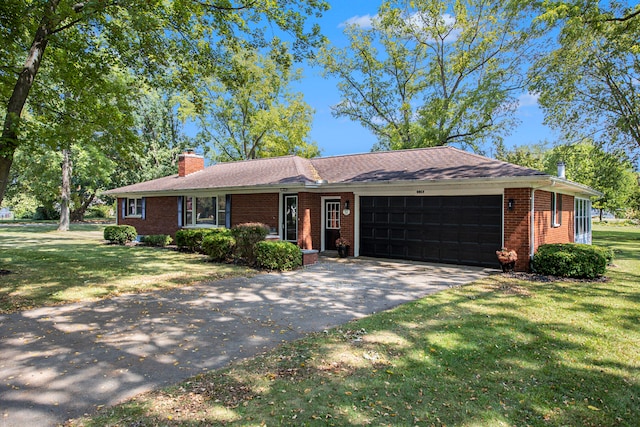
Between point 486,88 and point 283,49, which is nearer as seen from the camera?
point 283,49

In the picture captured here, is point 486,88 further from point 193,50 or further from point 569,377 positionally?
point 569,377

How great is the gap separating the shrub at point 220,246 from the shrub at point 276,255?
4.68 ft

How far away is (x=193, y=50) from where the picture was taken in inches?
420

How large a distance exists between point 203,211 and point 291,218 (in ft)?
17.3

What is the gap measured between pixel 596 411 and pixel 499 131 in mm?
23317

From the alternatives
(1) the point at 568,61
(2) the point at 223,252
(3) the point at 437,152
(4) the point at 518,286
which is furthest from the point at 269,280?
(1) the point at 568,61

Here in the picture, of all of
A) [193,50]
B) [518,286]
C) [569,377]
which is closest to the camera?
[569,377]

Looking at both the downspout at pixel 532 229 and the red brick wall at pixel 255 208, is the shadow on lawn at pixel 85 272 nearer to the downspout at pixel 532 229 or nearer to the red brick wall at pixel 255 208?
the red brick wall at pixel 255 208

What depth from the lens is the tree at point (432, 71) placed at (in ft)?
73.5

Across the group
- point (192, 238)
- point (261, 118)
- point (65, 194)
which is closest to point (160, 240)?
point (192, 238)

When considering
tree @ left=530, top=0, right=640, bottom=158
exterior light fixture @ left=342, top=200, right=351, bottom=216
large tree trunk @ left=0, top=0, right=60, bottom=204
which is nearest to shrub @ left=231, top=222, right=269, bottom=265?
exterior light fixture @ left=342, top=200, right=351, bottom=216

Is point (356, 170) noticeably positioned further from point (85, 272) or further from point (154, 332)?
point (154, 332)

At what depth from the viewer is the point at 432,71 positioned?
25312mm

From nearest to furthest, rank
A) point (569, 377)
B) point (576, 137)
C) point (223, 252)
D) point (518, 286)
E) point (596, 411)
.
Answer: point (596, 411) → point (569, 377) → point (518, 286) → point (223, 252) → point (576, 137)
